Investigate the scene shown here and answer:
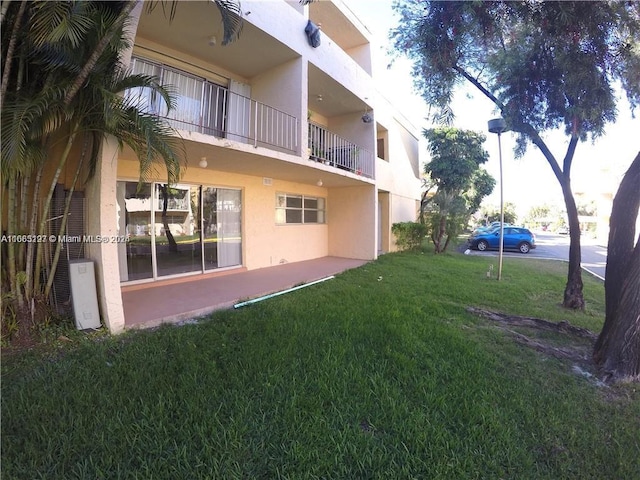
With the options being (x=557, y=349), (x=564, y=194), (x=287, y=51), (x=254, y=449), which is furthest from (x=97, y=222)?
(x=564, y=194)

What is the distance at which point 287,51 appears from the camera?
7.22 meters

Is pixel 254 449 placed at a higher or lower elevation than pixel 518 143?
lower

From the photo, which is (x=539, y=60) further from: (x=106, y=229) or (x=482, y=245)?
(x=482, y=245)

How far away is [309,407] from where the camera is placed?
2.57 m

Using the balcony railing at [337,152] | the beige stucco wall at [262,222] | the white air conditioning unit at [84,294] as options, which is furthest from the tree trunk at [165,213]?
the balcony railing at [337,152]

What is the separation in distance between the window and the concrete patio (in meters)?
1.76

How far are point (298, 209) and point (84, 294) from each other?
724 centimetres

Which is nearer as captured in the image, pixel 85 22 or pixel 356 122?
pixel 85 22

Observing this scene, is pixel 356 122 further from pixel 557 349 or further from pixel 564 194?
pixel 557 349

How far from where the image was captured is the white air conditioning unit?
3.92m

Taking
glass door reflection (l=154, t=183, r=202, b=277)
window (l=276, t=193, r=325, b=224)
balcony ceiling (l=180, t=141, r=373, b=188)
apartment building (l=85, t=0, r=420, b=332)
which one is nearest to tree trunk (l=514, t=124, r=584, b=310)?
balcony ceiling (l=180, t=141, r=373, b=188)

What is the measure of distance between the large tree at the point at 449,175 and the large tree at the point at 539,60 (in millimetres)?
8310

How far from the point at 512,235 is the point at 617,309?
52.7 ft

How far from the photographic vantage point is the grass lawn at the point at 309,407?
2029mm
